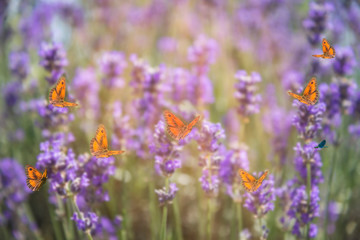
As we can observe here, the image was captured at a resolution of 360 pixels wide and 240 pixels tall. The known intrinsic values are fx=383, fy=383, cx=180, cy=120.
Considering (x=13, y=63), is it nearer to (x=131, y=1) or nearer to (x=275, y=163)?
(x=275, y=163)

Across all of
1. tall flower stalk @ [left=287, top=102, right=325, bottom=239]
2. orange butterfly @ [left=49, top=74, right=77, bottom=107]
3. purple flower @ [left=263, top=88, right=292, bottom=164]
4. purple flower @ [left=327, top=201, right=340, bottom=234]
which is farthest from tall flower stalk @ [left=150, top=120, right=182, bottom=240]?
purple flower @ [left=327, top=201, right=340, bottom=234]

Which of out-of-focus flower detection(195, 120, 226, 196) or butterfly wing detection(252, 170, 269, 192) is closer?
butterfly wing detection(252, 170, 269, 192)

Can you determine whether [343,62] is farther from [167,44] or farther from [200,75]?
[167,44]

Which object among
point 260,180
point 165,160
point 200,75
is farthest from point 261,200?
point 200,75

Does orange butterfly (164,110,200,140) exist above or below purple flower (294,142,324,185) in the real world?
above

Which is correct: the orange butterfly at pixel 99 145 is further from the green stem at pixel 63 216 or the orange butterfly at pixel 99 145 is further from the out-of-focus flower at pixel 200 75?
the out-of-focus flower at pixel 200 75

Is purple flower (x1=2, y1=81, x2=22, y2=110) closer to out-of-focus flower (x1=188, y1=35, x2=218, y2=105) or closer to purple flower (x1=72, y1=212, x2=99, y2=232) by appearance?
out-of-focus flower (x1=188, y1=35, x2=218, y2=105)

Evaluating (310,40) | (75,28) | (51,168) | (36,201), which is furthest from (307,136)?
(75,28)
